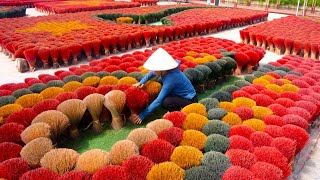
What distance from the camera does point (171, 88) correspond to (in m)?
4.60

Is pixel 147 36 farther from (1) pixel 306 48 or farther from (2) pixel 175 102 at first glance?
(2) pixel 175 102

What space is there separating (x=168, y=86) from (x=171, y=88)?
7cm

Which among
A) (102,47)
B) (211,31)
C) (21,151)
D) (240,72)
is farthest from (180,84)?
(211,31)

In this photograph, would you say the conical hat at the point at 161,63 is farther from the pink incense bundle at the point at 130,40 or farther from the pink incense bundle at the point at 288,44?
the pink incense bundle at the point at 288,44

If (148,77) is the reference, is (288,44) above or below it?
below

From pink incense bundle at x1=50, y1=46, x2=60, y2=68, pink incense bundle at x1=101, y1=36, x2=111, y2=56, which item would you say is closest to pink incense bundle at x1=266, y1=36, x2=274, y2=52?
pink incense bundle at x1=101, y1=36, x2=111, y2=56

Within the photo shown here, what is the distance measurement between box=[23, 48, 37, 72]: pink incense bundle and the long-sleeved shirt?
449cm

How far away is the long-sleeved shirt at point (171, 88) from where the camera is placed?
4.52 meters

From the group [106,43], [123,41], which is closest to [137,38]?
[123,41]

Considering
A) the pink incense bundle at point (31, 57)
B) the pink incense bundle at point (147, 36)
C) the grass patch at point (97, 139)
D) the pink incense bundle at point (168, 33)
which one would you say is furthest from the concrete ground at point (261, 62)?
the pink incense bundle at point (168, 33)

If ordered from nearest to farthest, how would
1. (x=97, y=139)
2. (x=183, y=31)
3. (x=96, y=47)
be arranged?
(x=97, y=139) < (x=96, y=47) < (x=183, y=31)

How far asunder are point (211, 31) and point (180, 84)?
10823mm

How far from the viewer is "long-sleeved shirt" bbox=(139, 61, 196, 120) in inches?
178

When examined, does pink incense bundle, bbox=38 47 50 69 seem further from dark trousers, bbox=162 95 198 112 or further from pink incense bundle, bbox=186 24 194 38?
pink incense bundle, bbox=186 24 194 38
